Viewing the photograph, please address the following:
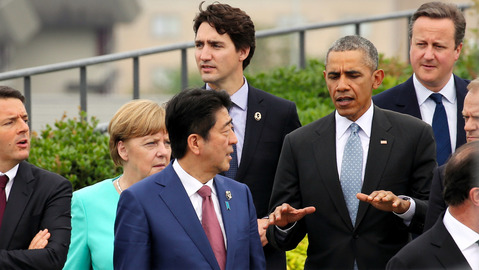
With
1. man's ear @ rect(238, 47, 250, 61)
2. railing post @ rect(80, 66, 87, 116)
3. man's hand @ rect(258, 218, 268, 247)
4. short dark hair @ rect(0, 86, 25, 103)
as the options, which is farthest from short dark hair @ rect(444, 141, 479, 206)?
railing post @ rect(80, 66, 87, 116)

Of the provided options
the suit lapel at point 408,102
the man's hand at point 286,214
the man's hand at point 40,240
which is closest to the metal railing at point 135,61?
the man's hand at point 40,240

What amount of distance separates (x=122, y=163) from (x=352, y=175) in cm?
143

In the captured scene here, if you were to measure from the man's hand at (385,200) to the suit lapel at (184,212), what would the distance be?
857 millimetres

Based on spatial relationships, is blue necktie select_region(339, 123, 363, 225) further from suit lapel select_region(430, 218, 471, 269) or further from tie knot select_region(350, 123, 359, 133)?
suit lapel select_region(430, 218, 471, 269)

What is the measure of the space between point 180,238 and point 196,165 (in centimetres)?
42

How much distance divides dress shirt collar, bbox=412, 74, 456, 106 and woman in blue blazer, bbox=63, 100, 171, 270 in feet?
6.24

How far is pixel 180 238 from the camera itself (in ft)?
17.0

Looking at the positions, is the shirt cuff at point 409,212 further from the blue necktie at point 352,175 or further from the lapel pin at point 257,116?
the lapel pin at point 257,116

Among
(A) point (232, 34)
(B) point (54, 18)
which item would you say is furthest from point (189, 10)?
(A) point (232, 34)

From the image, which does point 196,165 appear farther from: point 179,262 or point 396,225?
point 396,225

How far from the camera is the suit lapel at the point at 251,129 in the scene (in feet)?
22.1

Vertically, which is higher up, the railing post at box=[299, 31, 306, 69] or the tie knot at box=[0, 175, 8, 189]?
the railing post at box=[299, 31, 306, 69]

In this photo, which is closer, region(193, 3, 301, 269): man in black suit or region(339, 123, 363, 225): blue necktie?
region(339, 123, 363, 225): blue necktie

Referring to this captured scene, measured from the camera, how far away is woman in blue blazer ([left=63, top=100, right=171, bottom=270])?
601 cm
